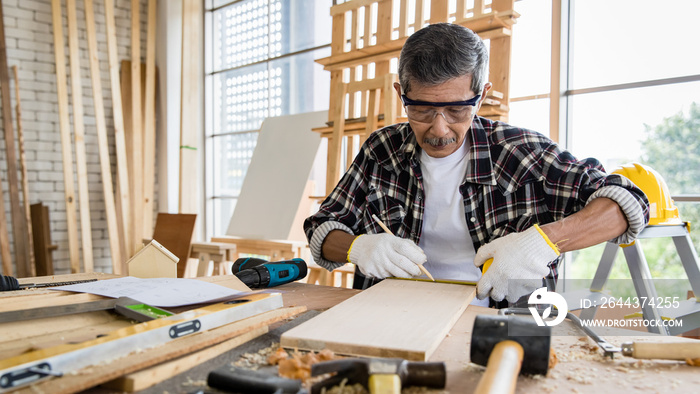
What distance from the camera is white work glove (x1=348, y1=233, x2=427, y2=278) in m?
1.62

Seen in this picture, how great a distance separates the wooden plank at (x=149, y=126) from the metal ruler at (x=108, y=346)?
4723 millimetres

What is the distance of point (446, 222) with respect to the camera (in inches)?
75.4

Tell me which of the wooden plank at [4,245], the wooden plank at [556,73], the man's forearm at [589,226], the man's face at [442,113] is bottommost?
the wooden plank at [4,245]

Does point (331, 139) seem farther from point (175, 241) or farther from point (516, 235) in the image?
point (516, 235)

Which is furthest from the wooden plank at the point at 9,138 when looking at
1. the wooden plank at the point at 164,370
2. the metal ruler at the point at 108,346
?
the wooden plank at the point at 164,370

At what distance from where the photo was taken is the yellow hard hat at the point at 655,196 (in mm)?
2365

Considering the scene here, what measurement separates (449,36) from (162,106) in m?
5.15

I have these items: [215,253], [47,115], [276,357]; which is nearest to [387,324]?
[276,357]

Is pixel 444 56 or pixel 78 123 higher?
pixel 78 123

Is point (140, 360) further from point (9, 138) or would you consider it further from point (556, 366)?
point (9, 138)

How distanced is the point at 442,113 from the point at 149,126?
4.78 meters

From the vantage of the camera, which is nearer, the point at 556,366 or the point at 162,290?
the point at 556,366

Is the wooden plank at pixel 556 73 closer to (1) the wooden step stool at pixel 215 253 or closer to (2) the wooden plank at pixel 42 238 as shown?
(1) the wooden step stool at pixel 215 253

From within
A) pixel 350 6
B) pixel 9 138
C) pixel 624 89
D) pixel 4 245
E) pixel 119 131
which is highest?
pixel 350 6
